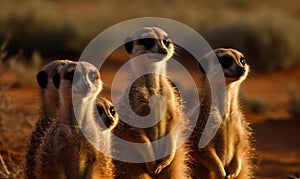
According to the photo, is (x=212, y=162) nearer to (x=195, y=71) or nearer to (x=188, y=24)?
(x=195, y=71)

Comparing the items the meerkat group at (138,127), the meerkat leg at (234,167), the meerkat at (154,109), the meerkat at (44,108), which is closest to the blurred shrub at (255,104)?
the meerkat group at (138,127)

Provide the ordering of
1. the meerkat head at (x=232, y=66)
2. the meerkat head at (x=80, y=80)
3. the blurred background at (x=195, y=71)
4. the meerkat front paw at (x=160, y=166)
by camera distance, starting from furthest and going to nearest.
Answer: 1. the blurred background at (x=195, y=71)
2. the meerkat head at (x=232, y=66)
3. the meerkat front paw at (x=160, y=166)
4. the meerkat head at (x=80, y=80)

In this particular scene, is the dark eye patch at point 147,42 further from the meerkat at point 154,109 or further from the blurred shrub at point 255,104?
the blurred shrub at point 255,104

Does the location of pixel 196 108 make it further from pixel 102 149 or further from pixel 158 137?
pixel 102 149

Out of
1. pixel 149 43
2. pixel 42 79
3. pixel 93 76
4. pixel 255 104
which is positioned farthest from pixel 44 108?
pixel 255 104

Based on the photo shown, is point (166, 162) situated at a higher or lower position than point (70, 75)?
lower

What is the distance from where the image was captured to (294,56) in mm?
15109

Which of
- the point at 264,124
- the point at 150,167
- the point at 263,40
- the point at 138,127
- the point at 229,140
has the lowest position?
the point at 264,124

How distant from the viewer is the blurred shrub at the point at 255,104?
11.1 meters

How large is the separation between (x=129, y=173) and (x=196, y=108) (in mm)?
866

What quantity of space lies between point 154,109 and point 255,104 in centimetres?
551

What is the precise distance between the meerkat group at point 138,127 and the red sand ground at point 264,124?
4.17 feet

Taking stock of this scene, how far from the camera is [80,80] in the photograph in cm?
514

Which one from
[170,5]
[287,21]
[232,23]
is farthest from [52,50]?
[170,5]
